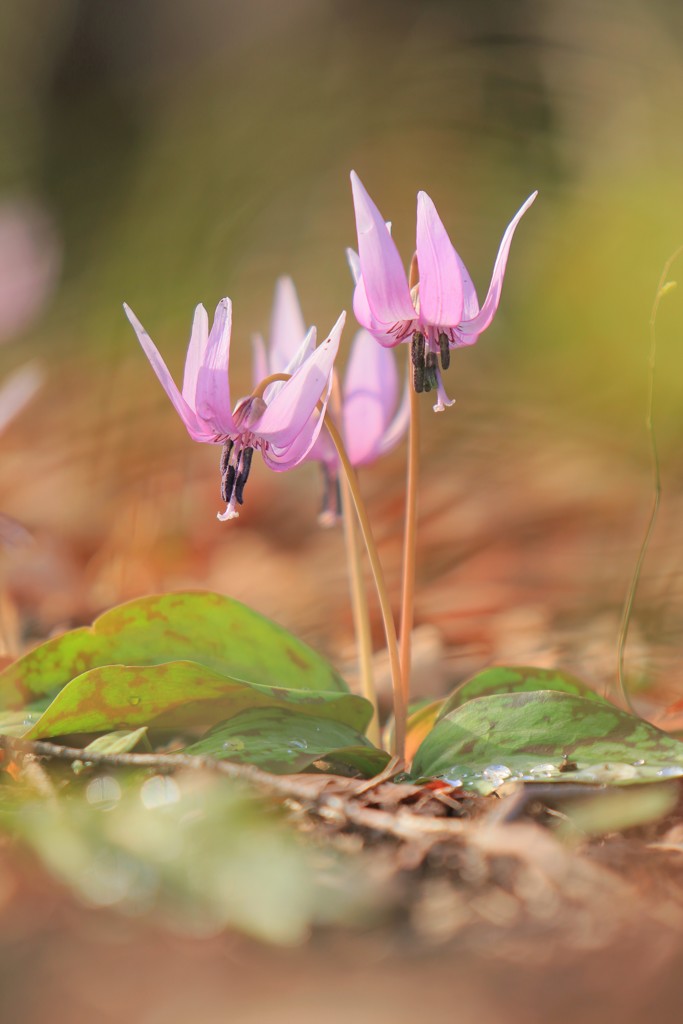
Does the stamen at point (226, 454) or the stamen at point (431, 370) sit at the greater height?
the stamen at point (431, 370)

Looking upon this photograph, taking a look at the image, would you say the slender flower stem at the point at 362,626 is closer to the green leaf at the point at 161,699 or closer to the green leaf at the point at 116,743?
the green leaf at the point at 161,699

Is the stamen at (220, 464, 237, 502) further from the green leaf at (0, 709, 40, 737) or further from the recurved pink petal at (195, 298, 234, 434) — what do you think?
the green leaf at (0, 709, 40, 737)

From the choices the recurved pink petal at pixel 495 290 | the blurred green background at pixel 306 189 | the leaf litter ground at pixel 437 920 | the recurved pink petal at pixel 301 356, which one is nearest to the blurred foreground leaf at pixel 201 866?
the leaf litter ground at pixel 437 920

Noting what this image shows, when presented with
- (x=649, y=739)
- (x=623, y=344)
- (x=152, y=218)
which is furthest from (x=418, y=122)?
(x=649, y=739)

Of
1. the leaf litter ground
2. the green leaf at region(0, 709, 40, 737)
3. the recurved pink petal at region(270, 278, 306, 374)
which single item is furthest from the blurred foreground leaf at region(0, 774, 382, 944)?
the recurved pink petal at region(270, 278, 306, 374)

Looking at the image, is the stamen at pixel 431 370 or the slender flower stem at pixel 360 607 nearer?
the stamen at pixel 431 370
